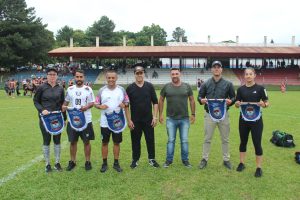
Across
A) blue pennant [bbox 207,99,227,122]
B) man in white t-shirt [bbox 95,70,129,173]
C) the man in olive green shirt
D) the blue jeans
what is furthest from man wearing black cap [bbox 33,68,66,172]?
blue pennant [bbox 207,99,227,122]

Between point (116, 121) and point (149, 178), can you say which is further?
point (116, 121)

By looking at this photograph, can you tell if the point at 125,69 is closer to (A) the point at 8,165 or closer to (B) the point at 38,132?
(B) the point at 38,132

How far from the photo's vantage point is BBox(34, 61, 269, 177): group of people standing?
664cm

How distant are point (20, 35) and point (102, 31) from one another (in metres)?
42.0

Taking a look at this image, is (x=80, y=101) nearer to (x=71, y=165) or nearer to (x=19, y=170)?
(x=71, y=165)

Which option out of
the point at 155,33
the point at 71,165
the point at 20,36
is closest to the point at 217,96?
the point at 71,165

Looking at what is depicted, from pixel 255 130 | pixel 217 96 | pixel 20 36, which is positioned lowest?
pixel 255 130

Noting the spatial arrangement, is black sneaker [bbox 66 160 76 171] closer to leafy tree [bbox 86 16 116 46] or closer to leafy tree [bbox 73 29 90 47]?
leafy tree [bbox 86 16 116 46]

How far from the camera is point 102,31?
9156 centimetres

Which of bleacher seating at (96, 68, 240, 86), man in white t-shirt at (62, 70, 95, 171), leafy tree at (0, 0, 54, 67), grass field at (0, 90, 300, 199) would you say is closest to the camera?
grass field at (0, 90, 300, 199)

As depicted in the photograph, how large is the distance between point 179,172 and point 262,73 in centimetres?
4275

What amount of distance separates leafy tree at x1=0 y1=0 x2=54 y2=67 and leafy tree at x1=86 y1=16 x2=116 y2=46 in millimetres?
34584

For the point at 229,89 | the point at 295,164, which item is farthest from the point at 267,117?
the point at 229,89

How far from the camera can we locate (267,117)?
579 inches
